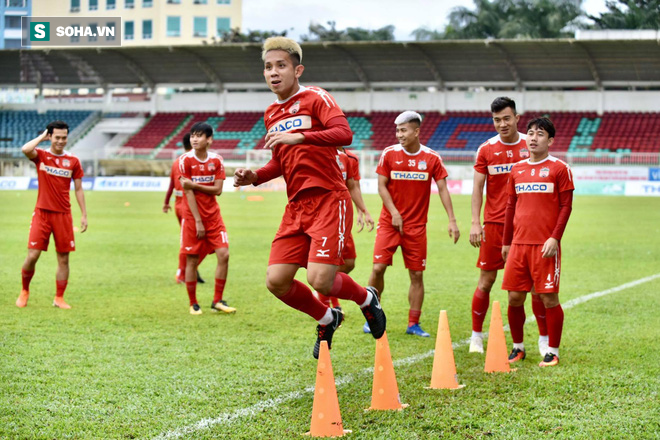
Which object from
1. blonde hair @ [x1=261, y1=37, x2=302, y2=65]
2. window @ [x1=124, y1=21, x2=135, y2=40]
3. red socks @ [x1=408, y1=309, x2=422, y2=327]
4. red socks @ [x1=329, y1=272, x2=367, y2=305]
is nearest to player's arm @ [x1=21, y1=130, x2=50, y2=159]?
blonde hair @ [x1=261, y1=37, x2=302, y2=65]

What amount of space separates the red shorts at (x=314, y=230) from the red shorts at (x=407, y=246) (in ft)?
7.37

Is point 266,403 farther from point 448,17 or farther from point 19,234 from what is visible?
point 448,17

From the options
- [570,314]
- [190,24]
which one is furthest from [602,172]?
[190,24]

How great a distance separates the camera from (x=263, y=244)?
16719 mm

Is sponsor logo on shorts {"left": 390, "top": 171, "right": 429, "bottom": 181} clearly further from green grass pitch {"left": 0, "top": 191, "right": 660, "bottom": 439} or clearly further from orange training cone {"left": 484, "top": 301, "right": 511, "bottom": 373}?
orange training cone {"left": 484, "top": 301, "right": 511, "bottom": 373}

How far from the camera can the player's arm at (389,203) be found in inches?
309

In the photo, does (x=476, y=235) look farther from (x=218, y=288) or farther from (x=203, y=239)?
(x=203, y=239)

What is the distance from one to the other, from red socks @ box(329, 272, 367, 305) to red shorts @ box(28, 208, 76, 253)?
14.9ft

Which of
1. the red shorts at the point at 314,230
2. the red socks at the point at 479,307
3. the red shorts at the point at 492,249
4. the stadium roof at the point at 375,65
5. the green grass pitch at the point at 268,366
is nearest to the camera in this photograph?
the green grass pitch at the point at 268,366

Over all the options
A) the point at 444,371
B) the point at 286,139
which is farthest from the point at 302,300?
the point at 286,139

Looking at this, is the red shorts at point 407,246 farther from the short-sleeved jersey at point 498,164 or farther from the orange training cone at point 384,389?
the orange training cone at point 384,389

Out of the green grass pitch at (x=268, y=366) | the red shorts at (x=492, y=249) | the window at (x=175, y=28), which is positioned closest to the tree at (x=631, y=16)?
the window at (x=175, y=28)

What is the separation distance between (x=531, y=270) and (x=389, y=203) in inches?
78.8

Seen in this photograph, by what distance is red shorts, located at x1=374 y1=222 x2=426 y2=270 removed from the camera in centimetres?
786
